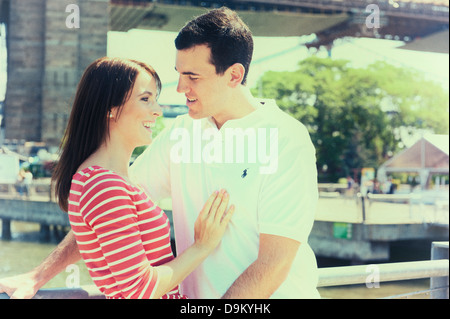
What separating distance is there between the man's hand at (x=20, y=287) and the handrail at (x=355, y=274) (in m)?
0.01

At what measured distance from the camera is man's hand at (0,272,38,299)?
917 mm

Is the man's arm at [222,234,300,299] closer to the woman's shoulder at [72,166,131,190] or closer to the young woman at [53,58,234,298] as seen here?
the young woman at [53,58,234,298]

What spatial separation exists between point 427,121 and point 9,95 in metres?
12.4

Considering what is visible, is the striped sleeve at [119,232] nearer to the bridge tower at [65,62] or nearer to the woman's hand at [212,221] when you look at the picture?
the woman's hand at [212,221]

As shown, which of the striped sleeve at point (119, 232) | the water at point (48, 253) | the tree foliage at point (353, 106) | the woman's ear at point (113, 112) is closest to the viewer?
the striped sleeve at point (119, 232)

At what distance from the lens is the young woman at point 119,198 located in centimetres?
74

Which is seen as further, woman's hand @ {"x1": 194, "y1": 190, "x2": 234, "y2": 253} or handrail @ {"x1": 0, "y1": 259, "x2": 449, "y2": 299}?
handrail @ {"x1": 0, "y1": 259, "x2": 449, "y2": 299}

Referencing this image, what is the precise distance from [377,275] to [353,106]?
52.3 feet

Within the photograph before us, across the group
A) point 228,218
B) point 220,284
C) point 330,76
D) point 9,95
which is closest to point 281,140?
point 228,218

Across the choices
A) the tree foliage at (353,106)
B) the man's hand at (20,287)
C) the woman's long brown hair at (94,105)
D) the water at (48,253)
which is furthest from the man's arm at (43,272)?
the tree foliage at (353,106)

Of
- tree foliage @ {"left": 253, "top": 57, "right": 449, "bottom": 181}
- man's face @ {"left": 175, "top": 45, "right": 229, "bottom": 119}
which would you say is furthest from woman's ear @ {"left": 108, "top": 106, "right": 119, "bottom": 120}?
tree foliage @ {"left": 253, "top": 57, "right": 449, "bottom": 181}

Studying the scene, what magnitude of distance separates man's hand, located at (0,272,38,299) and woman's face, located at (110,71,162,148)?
287 millimetres

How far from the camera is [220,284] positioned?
2.97 feet

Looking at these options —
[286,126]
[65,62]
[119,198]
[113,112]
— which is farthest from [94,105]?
[65,62]
